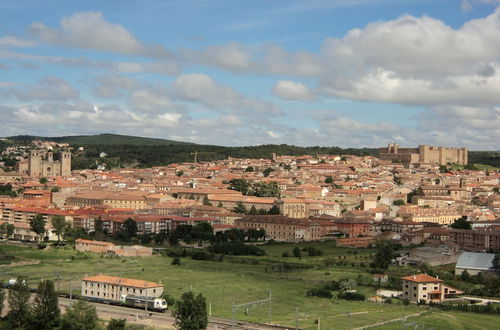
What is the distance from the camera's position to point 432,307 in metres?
42.6

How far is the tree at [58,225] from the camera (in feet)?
230

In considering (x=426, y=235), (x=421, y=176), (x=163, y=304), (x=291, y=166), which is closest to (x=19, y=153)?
(x=291, y=166)

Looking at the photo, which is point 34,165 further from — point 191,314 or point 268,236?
point 191,314

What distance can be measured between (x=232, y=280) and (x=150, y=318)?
1061cm

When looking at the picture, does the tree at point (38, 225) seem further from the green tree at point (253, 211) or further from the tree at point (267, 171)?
the tree at point (267, 171)

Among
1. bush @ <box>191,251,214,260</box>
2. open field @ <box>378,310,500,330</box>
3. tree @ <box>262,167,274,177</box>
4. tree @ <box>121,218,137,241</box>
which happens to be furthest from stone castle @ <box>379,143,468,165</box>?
open field @ <box>378,310,500,330</box>

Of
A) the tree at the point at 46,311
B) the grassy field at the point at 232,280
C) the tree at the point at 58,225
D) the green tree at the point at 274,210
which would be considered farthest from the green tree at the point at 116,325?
the green tree at the point at 274,210

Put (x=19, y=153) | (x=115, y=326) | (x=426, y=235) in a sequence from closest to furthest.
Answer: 1. (x=115, y=326)
2. (x=426, y=235)
3. (x=19, y=153)

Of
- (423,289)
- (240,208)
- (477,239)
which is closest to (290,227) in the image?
(240,208)

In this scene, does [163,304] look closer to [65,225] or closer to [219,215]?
[65,225]

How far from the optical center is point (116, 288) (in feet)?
144

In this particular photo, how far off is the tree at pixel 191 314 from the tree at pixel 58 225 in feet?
118

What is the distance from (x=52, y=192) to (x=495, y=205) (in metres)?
52.4

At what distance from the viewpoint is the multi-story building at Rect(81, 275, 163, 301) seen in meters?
42.8
